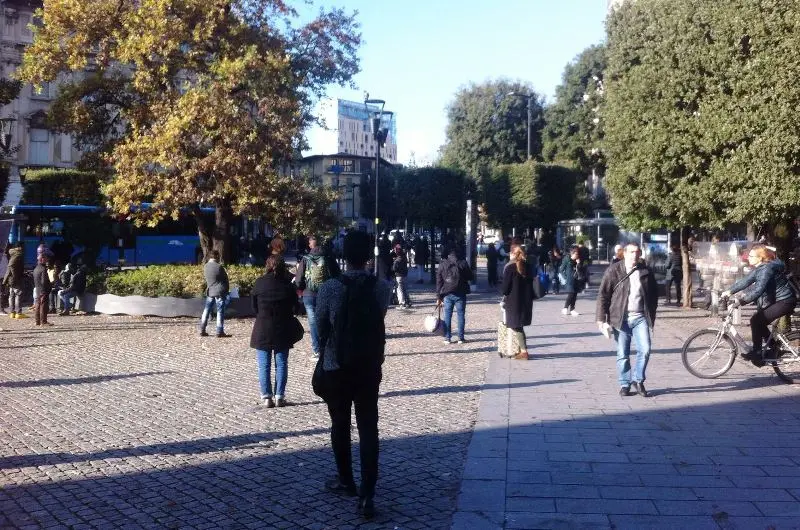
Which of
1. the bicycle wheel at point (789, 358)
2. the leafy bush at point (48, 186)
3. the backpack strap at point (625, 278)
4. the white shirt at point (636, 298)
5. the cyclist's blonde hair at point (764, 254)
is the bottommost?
the bicycle wheel at point (789, 358)

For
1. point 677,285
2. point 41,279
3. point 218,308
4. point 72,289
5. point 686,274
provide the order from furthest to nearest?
point 677,285
point 686,274
point 72,289
point 41,279
point 218,308

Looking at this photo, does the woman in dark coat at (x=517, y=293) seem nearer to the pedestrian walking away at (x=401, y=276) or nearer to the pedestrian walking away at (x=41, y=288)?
the pedestrian walking away at (x=401, y=276)

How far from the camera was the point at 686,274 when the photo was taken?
69.9ft

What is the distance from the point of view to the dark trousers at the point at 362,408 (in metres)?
5.55

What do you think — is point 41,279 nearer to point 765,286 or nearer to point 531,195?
point 765,286

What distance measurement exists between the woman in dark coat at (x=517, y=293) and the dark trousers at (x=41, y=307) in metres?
9.51

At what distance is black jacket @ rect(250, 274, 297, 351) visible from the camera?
28.7ft

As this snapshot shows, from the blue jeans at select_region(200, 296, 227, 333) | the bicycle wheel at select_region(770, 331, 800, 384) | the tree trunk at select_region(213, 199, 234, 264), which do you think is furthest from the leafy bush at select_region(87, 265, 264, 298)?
the bicycle wheel at select_region(770, 331, 800, 384)

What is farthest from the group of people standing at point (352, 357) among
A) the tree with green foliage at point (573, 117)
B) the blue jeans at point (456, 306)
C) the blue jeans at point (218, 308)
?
the tree with green foliage at point (573, 117)

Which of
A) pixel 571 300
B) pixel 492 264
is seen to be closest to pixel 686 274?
pixel 571 300

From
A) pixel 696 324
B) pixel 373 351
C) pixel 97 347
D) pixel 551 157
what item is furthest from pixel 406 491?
pixel 551 157

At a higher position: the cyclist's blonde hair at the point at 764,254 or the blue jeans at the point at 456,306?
the cyclist's blonde hair at the point at 764,254

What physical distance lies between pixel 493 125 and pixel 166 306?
134ft

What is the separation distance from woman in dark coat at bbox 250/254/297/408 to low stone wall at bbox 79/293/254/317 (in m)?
9.53
